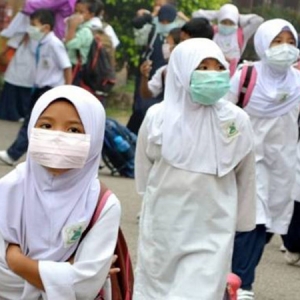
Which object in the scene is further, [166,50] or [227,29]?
[227,29]

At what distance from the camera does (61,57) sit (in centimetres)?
1290

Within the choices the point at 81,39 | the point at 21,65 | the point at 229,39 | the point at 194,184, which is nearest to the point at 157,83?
the point at 229,39

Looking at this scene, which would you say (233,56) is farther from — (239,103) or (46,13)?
(239,103)

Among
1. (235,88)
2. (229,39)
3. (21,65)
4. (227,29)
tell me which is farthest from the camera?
(21,65)

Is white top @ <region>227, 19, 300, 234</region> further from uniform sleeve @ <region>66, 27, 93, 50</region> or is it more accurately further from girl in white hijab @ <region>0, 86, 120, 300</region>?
uniform sleeve @ <region>66, 27, 93, 50</region>

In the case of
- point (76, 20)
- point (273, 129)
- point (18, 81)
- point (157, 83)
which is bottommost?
point (18, 81)

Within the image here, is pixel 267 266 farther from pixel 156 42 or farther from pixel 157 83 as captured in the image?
pixel 156 42

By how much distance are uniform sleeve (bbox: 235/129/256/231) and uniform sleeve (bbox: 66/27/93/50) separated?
741 cm

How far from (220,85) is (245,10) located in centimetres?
1696

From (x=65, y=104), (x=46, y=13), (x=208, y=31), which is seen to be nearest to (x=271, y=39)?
(x=208, y=31)

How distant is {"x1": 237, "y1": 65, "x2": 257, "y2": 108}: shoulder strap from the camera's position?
7848 mm

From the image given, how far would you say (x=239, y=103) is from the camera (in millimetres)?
7879

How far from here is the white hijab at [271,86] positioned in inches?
312

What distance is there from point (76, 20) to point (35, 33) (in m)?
1.09
